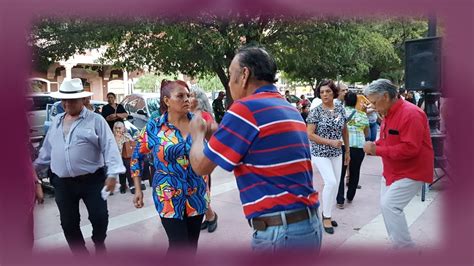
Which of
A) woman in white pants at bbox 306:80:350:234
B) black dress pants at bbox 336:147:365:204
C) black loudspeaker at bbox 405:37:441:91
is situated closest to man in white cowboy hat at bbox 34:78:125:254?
woman in white pants at bbox 306:80:350:234

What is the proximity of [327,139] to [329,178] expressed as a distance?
0.40m

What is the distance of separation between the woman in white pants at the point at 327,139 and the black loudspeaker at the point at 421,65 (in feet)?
4.17

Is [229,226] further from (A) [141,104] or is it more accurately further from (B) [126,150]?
(A) [141,104]

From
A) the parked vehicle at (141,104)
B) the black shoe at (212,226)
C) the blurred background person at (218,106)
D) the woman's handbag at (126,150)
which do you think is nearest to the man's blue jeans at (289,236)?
the black shoe at (212,226)

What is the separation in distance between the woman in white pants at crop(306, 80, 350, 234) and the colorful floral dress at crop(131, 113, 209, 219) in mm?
1752

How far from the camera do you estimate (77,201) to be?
10.5 ft

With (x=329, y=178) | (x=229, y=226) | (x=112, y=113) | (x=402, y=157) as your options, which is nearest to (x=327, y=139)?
(x=329, y=178)

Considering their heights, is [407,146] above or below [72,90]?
below

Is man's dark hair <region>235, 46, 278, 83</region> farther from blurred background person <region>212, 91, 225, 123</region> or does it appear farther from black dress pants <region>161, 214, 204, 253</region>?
blurred background person <region>212, 91, 225, 123</region>

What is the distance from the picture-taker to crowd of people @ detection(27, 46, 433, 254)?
1842 millimetres

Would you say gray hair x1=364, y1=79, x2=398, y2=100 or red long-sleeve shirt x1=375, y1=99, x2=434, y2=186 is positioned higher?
gray hair x1=364, y1=79, x2=398, y2=100

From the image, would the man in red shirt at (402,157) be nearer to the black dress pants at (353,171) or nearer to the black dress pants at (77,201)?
the black dress pants at (353,171)
